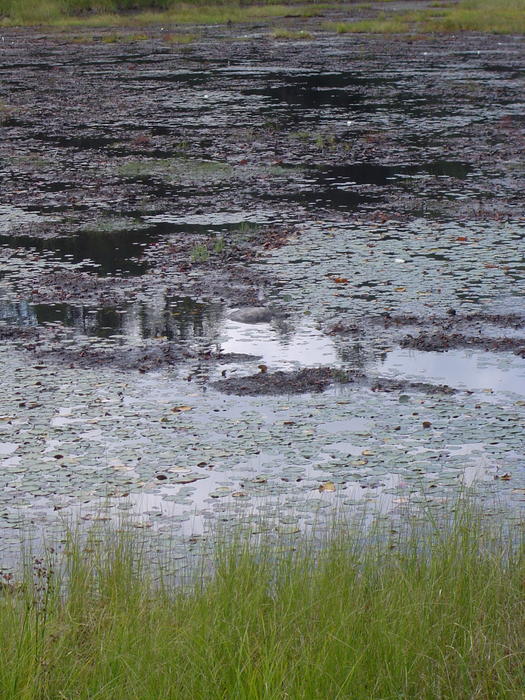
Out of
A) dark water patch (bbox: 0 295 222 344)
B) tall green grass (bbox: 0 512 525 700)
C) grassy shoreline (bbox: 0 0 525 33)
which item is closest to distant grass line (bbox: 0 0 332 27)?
grassy shoreline (bbox: 0 0 525 33)

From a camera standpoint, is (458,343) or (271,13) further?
(271,13)

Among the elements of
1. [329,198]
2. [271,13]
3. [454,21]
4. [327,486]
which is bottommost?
[327,486]

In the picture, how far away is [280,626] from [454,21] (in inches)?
1634

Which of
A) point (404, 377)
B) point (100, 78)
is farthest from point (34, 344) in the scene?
point (100, 78)

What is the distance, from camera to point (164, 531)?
17.5 feet

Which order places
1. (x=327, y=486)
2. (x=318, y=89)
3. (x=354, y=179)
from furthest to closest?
(x=318, y=89), (x=354, y=179), (x=327, y=486)

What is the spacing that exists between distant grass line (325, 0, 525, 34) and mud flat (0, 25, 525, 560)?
23306 millimetres

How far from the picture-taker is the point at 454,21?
42.3 m

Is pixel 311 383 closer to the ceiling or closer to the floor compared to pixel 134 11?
closer to the floor

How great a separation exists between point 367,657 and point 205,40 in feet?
127

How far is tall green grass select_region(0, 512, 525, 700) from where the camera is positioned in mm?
3570

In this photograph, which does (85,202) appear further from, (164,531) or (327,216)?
(164,531)

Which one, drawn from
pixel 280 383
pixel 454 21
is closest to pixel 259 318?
pixel 280 383

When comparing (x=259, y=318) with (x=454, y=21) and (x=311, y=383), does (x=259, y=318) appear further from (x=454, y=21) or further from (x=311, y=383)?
(x=454, y=21)
